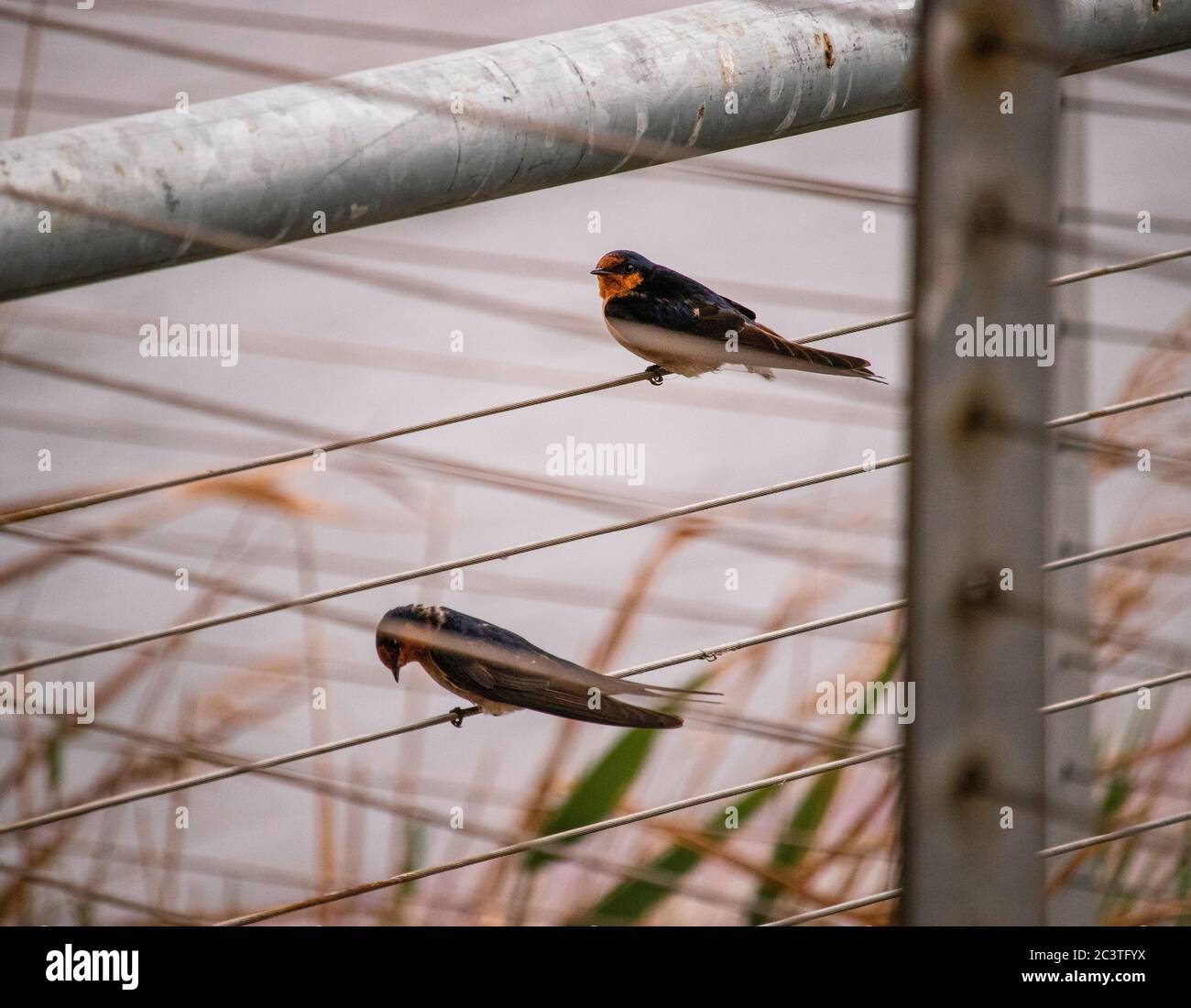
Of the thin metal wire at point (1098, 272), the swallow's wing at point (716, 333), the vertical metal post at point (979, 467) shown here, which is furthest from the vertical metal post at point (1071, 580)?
the vertical metal post at point (979, 467)

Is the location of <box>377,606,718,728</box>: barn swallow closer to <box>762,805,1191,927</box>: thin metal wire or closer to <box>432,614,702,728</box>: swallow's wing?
<box>432,614,702,728</box>: swallow's wing

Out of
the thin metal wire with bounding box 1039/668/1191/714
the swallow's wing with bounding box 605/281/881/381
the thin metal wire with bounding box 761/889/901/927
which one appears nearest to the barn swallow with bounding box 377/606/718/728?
the thin metal wire with bounding box 761/889/901/927

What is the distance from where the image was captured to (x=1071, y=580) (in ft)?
3.22

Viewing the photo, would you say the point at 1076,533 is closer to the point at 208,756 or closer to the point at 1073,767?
the point at 1073,767

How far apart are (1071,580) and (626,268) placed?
82cm

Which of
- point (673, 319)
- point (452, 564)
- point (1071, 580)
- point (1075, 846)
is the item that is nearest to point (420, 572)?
point (452, 564)

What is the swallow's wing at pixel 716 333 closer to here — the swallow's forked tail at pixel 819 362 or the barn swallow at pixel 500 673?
the swallow's forked tail at pixel 819 362

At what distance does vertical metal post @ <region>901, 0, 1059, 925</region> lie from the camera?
396 mm

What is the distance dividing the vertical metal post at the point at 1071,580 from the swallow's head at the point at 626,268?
658 mm

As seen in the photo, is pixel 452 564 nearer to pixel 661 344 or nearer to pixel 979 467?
pixel 979 467

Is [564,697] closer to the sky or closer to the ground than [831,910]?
closer to the sky

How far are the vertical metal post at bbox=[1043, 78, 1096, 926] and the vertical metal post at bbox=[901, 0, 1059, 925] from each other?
1.86ft

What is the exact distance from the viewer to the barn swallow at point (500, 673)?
3.23ft

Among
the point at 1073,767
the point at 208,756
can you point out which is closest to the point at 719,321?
the point at 1073,767
